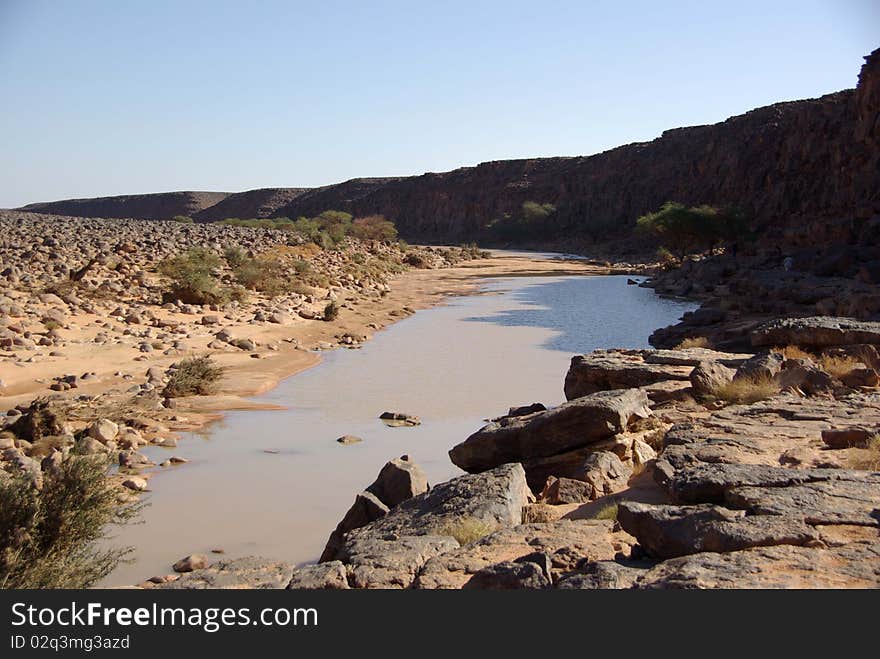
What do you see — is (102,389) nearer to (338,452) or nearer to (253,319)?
(338,452)

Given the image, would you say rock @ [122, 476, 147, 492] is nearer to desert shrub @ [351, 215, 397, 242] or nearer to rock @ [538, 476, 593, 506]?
rock @ [538, 476, 593, 506]

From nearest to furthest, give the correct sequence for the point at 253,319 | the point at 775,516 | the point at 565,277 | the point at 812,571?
the point at 812,571 < the point at 775,516 < the point at 253,319 < the point at 565,277

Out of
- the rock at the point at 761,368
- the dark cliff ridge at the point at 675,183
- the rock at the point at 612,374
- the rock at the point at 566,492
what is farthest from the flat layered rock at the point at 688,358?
the dark cliff ridge at the point at 675,183

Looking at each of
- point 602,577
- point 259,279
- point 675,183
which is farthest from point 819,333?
point 675,183

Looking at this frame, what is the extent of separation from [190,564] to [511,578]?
113 inches

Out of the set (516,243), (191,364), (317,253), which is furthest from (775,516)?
(516,243)

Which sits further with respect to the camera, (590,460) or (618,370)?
(618,370)

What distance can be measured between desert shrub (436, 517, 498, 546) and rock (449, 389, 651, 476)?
1679mm

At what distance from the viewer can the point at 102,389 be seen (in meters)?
10.2

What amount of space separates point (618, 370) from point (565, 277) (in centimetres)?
2806

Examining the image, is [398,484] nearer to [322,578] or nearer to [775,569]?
[322,578]

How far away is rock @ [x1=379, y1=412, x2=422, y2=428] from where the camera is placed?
988 centimetres

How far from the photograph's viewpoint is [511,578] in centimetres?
365

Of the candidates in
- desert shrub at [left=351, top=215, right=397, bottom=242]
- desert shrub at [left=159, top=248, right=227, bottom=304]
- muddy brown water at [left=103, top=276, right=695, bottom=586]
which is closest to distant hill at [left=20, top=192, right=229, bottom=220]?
desert shrub at [left=351, top=215, right=397, bottom=242]
